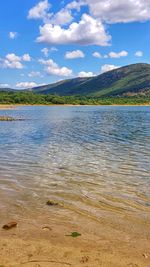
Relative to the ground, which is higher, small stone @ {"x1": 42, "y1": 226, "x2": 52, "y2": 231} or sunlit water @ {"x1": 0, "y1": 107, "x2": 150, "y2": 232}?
small stone @ {"x1": 42, "y1": 226, "x2": 52, "y2": 231}

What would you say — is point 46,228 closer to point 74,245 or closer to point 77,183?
point 74,245

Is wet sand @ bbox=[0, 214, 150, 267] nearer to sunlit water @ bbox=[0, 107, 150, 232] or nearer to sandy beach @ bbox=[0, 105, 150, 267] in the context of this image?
sandy beach @ bbox=[0, 105, 150, 267]

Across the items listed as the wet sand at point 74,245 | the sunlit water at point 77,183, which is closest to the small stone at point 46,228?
the wet sand at point 74,245

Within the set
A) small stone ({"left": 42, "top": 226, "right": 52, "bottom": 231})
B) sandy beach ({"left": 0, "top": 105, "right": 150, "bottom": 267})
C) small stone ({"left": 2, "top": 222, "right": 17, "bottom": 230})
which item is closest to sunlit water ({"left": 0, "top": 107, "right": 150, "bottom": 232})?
sandy beach ({"left": 0, "top": 105, "right": 150, "bottom": 267})

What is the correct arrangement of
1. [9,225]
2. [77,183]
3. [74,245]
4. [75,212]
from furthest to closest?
[77,183] < [75,212] < [9,225] < [74,245]

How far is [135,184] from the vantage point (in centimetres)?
1762

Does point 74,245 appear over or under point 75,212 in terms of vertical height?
over

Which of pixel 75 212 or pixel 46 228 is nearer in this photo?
pixel 46 228

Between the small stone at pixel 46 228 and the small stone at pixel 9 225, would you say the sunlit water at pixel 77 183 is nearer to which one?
the small stone at pixel 9 225

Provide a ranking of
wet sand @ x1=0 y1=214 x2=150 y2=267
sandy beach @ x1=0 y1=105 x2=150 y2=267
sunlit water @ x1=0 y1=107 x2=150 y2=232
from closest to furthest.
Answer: wet sand @ x1=0 y1=214 x2=150 y2=267 < sandy beach @ x1=0 y1=105 x2=150 y2=267 < sunlit water @ x1=0 y1=107 x2=150 y2=232

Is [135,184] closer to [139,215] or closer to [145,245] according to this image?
[139,215]

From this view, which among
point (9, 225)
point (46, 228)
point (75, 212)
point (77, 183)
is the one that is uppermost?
point (9, 225)

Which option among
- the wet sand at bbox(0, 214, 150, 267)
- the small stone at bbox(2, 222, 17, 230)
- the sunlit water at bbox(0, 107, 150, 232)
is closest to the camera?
the wet sand at bbox(0, 214, 150, 267)

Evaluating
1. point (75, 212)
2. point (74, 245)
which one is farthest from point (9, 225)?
point (75, 212)
